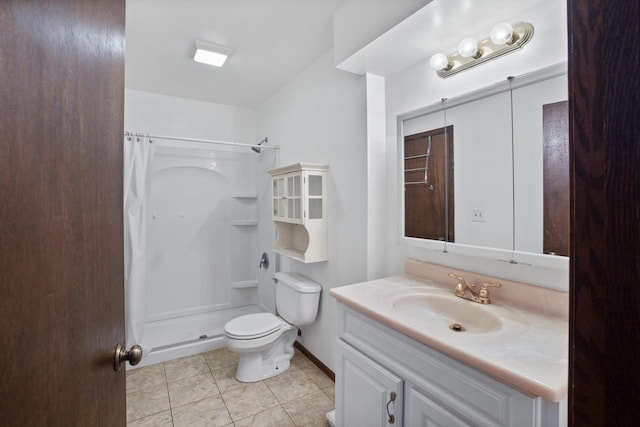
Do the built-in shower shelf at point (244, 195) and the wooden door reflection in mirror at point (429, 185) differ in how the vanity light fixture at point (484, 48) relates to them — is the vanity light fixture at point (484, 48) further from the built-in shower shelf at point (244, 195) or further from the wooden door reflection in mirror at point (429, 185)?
the built-in shower shelf at point (244, 195)

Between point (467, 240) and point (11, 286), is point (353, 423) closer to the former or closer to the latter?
point (467, 240)

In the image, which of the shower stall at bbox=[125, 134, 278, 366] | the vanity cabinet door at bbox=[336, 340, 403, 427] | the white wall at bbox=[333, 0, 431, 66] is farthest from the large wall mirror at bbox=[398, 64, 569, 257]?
the shower stall at bbox=[125, 134, 278, 366]

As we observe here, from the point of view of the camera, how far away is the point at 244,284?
3469 millimetres

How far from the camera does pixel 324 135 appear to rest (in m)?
2.26

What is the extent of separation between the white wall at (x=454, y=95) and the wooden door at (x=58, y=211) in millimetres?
1417

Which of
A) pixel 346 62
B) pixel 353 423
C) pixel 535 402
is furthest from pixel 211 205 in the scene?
pixel 535 402

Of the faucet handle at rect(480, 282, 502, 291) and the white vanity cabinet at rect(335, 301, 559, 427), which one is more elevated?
the faucet handle at rect(480, 282, 502, 291)

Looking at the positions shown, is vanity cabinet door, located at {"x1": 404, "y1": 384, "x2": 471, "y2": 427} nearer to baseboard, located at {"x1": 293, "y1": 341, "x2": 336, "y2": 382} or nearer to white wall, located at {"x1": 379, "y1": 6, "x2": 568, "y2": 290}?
white wall, located at {"x1": 379, "y1": 6, "x2": 568, "y2": 290}

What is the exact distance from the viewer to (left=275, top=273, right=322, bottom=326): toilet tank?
2.26 m

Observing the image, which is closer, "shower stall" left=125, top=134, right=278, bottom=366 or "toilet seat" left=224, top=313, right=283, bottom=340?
"toilet seat" left=224, top=313, right=283, bottom=340

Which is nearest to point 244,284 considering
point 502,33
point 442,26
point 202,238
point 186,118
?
point 202,238

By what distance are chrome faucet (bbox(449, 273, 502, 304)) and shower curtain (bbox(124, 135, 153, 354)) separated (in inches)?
90.9

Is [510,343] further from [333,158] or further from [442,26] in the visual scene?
[333,158]

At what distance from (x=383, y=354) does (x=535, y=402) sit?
554 mm
